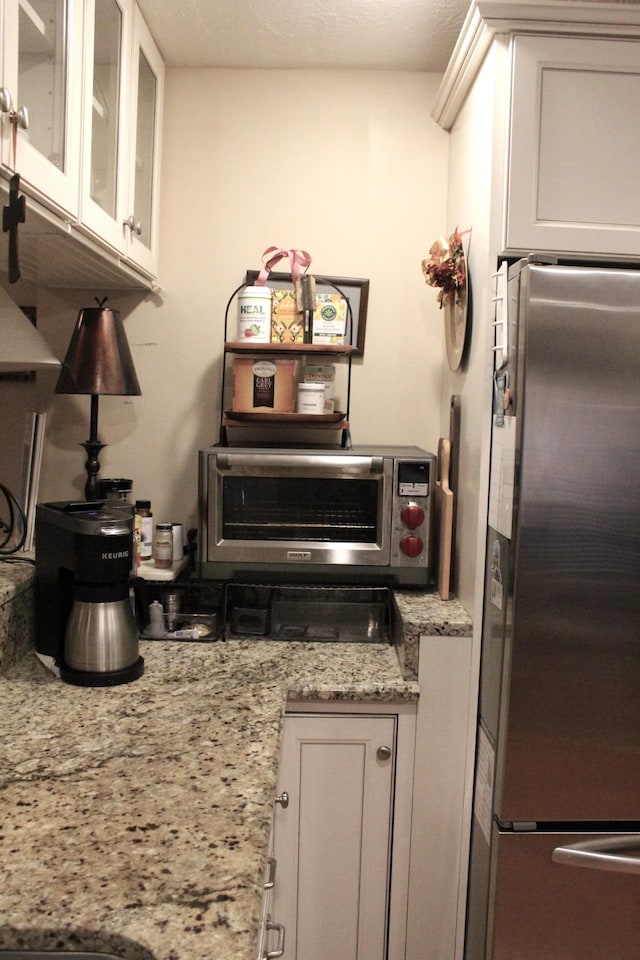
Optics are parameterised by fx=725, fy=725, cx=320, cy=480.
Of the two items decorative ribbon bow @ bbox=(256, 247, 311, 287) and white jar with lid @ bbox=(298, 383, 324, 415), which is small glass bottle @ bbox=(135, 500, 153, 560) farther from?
decorative ribbon bow @ bbox=(256, 247, 311, 287)

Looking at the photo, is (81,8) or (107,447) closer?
(81,8)

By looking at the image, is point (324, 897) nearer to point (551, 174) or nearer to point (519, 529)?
point (519, 529)

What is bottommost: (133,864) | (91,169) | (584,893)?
(584,893)

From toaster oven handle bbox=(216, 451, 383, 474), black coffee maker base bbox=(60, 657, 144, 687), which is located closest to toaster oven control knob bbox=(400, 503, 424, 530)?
toaster oven handle bbox=(216, 451, 383, 474)

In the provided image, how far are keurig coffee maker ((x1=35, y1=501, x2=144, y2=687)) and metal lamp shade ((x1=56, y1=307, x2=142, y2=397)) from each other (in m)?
0.39

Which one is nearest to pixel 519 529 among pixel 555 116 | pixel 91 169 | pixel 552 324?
pixel 552 324

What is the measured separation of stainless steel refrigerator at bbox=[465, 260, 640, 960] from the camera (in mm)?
1392

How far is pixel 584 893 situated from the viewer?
1.48 meters

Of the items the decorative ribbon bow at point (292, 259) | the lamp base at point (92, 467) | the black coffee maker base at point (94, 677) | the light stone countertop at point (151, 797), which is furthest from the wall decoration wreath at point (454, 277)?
the black coffee maker base at point (94, 677)

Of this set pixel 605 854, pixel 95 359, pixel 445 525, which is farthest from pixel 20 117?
pixel 605 854

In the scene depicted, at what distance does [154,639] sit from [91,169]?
1081 mm

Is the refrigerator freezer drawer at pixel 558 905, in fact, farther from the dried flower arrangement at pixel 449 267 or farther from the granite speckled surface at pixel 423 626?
the dried flower arrangement at pixel 449 267

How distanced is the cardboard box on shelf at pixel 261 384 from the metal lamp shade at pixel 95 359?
285 millimetres

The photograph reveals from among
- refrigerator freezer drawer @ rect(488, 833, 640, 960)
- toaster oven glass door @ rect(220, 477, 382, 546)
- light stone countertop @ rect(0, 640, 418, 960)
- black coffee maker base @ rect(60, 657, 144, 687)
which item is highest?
toaster oven glass door @ rect(220, 477, 382, 546)
